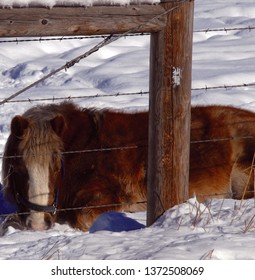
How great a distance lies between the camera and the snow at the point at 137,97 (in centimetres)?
411

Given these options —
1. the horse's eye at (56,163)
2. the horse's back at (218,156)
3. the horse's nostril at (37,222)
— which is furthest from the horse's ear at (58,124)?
the horse's back at (218,156)

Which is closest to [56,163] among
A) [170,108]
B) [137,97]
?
[170,108]

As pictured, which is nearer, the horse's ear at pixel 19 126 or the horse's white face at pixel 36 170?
the horse's white face at pixel 36 170

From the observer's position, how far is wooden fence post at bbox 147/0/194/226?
4.78m

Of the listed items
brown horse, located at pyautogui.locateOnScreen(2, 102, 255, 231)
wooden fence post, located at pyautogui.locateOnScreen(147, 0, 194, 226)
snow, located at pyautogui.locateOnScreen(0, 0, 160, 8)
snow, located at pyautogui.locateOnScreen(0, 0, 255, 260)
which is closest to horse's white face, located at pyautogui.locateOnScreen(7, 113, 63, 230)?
brown horse, located at pyautogui.locateOnScreen(2, 102, 255, 231)

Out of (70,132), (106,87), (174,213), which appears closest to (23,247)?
(174,213)

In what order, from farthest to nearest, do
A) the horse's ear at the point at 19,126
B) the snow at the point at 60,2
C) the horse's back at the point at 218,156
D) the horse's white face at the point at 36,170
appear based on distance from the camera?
1. the horse's back at the point at 218,156
2. the horse's ear at the point at 19,126
3. the horse's white face at the point at 36,170
4. the snow at the point at 60,2

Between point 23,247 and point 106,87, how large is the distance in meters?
6.48

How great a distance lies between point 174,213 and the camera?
193 inches

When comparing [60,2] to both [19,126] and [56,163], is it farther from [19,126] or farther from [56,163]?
[56,163]

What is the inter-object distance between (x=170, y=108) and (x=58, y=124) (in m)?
1.30

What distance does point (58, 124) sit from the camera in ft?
19.5

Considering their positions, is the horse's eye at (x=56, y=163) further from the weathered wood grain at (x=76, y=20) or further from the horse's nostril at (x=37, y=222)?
the weathered wood grain at (x=76, y=20)
